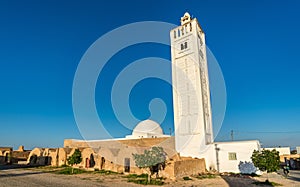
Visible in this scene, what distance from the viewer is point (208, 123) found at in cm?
3081

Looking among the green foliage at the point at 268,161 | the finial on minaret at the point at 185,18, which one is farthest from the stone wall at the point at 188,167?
the finial on minaret at the point at 185,18

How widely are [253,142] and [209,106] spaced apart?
29.0ft

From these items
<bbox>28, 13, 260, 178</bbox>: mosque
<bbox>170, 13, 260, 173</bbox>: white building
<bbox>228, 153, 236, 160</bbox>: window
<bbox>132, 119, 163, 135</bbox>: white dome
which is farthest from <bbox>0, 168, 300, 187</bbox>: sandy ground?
<bbox>132, 119, 163, 135</bbox>: white dome

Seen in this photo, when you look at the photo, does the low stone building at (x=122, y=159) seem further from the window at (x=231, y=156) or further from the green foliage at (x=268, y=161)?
the green foliage at (x=268, y=161)

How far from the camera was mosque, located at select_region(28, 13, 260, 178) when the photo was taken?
24703mm

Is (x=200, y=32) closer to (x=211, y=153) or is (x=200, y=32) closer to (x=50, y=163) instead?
(x=211, y=153)

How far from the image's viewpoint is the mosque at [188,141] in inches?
973

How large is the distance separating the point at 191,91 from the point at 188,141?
21.8 feet

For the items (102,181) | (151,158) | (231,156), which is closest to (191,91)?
(231,156)

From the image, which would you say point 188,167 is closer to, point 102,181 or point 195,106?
point 102,181

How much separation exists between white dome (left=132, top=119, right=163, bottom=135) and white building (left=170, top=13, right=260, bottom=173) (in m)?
17.2

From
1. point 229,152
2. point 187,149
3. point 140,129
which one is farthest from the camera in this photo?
point 140,129

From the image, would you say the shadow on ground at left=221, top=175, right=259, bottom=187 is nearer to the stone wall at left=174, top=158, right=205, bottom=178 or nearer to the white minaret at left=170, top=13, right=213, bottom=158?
the stone wall at left=174, top=158, right=205, bottom=178

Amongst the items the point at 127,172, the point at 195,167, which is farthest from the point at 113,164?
the point at 195,167
